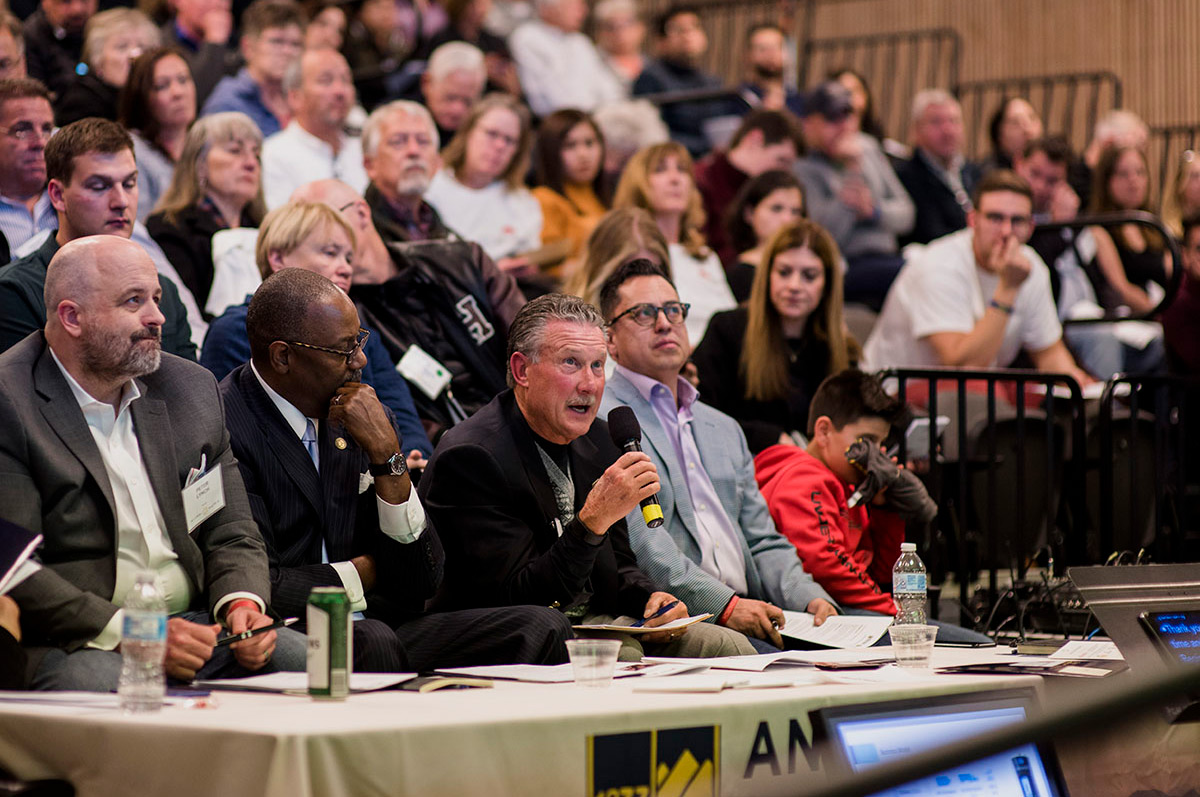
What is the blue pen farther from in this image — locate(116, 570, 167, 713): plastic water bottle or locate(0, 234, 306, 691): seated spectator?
locate(116, 570, 167, 713): plastic water bottle

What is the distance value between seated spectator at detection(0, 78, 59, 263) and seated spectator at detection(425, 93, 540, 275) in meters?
1.92

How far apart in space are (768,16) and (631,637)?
8987mm

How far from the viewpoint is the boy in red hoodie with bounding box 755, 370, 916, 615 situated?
4.27 metres

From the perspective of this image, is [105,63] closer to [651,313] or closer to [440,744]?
[651,313]

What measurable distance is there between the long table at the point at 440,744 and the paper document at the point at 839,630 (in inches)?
38.5

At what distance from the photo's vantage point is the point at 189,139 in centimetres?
494

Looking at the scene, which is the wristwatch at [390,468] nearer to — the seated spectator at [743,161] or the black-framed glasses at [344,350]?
the black-framed glasses at [344,350]

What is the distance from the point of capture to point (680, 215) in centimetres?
613

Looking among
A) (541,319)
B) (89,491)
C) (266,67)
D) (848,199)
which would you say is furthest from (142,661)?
(848,199)

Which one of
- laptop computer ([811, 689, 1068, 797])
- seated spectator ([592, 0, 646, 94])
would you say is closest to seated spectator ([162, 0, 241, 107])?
seated spectator ([592, 0, 646, 94])

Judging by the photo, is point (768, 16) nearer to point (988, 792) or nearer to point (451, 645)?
point (451, 645)

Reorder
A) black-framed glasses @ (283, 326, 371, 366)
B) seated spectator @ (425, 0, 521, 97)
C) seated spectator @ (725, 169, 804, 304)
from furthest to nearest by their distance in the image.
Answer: seated spectator @ (425, 0, 521, 97), seated spectator @ (725, 169, 804, 304), black-framed glasses @ (283, 326, 371, 366)

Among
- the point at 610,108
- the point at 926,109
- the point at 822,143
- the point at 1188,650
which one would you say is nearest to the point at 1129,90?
the point at 926,109

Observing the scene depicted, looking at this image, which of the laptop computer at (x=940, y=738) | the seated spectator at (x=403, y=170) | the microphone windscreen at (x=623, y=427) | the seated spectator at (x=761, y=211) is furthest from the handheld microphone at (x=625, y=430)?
the seated spectator at (x=761, y=211)
